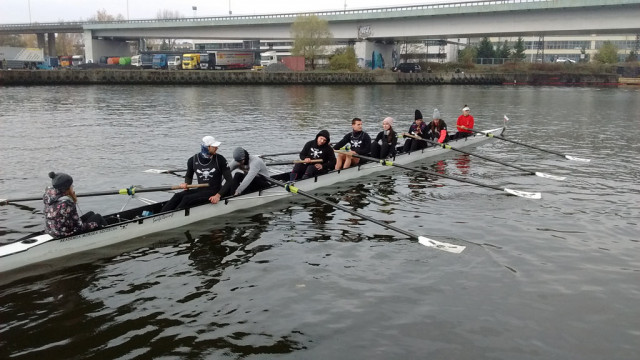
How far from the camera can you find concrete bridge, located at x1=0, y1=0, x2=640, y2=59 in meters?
65.1

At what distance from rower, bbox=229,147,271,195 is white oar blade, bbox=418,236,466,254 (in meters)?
4.92

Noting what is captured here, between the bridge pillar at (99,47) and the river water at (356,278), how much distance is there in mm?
106443

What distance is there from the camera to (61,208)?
10.1 meters

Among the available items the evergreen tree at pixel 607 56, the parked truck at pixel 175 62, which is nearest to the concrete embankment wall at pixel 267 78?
the parked truck at pixel 175 62

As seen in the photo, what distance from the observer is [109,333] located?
313 inches

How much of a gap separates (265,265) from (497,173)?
1302 centimetres

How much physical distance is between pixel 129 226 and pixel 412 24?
7793 centimetres

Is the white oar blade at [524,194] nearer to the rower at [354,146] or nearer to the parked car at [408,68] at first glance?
the rower at [354,146]

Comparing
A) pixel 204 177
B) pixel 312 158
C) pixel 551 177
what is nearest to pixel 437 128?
pixel 551 177

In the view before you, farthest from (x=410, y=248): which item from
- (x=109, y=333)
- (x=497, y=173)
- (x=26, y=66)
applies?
(x=26, y=66)

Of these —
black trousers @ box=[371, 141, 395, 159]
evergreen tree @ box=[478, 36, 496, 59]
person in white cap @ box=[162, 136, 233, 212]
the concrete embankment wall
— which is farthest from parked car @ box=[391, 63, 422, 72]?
person in white cap @ box=[162, 136, 233, 212]

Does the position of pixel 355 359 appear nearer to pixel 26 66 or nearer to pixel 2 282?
pixel 2 282

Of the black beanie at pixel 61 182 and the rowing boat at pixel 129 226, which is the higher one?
the black beanie at pixel 61 182

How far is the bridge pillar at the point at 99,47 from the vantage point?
4505 inches
